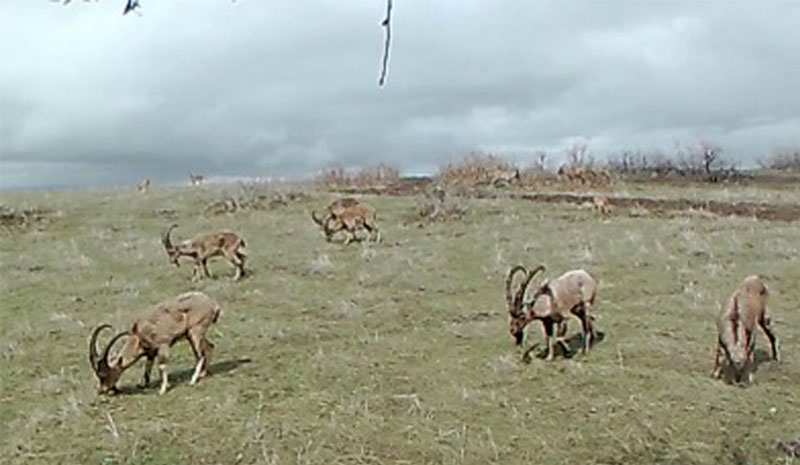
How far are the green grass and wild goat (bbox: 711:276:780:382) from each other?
12.7 inches

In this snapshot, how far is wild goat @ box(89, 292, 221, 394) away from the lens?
40.3 feet

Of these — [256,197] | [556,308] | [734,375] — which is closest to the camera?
[734,375]

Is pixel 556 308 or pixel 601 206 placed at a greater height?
pixel 601 206

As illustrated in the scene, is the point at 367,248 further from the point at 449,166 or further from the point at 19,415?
the point at 449,166

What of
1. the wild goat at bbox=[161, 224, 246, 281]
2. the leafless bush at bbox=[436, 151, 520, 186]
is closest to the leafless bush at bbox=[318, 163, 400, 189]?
the leafless bush at bbox=[436, 151, 520, 186]

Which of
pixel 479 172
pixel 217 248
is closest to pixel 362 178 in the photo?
pixel 479 172

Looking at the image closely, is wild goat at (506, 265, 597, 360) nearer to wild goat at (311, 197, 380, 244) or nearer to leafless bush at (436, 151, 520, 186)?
wild goat at (311, 197, 380, 244)

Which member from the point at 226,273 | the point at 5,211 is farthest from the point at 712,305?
the point at 5,211

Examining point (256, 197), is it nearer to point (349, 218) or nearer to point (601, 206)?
point (349, 218)

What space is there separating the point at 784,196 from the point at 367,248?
1971 cm

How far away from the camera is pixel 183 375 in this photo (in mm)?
13117

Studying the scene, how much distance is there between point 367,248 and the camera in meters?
23.7

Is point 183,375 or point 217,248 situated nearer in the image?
point 183,375

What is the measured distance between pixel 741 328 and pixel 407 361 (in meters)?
4.29
